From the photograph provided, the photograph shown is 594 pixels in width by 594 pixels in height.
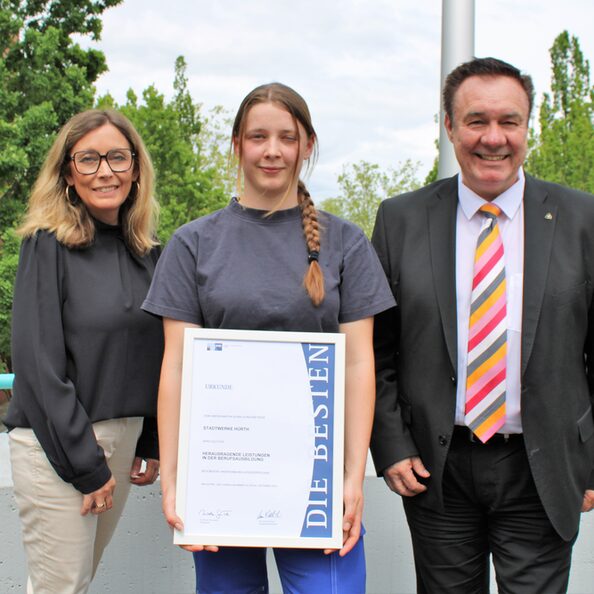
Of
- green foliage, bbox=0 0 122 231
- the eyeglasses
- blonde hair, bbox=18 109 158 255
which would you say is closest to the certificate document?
blonde hair, bbox=18 109 158 255

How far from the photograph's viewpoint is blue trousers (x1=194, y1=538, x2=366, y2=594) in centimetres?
244

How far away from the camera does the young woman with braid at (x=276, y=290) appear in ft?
7.98

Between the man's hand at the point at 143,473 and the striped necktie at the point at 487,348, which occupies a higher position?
the striped necktie at the point at 487,348

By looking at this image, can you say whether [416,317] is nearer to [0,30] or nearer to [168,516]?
[168,516]

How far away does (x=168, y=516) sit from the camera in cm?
243

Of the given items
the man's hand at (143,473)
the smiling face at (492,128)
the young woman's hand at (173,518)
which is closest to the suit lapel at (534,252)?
the smiling face at (492,128)

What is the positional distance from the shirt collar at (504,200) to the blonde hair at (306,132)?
59 centimetres

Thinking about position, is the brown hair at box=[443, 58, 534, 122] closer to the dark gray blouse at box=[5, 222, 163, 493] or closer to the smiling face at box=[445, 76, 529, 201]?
the smiling face at box=[445, 76, 529, 201]

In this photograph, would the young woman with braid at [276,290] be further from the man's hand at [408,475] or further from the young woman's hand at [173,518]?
the man's hand at [408,475]

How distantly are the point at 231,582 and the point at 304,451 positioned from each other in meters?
0.53

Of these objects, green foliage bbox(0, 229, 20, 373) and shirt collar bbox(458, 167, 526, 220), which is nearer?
shirt collar bbox(458, 167, 526, 220)

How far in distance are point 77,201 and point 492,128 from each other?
5.06 ft

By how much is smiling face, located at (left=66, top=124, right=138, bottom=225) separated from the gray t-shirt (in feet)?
1.71

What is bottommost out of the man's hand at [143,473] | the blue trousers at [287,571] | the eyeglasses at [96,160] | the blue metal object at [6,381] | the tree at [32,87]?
the blue trousers at [287,571]
